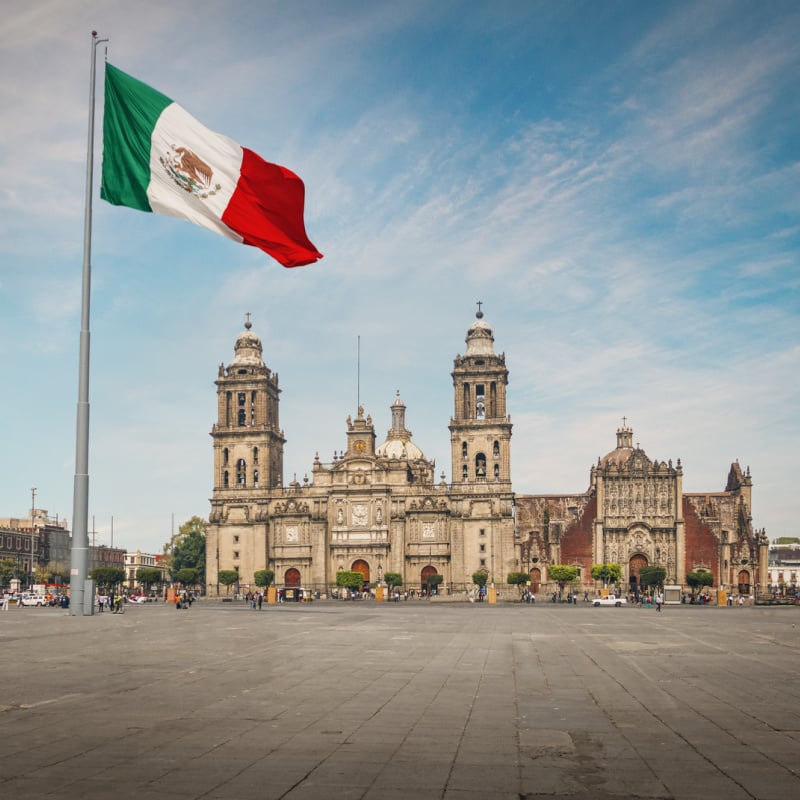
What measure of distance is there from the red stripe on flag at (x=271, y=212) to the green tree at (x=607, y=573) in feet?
274

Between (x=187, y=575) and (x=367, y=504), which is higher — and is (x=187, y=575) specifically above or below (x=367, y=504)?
below

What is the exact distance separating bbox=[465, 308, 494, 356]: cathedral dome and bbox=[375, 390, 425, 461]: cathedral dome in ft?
61.0

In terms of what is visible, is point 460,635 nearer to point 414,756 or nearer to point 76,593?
point 76,593

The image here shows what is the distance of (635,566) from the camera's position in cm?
10419

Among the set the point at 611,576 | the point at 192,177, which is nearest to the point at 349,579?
the point at 611,576

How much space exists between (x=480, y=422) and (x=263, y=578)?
27.2 m

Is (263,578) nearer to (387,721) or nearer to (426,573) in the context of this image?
(426,573)

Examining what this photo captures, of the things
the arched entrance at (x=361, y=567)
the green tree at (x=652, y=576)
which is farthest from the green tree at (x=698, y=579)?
the arched entrance at (x=361, y=567)

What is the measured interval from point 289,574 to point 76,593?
83200mm

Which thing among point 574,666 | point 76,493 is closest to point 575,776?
point 574,666

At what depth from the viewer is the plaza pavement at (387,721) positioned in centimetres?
944

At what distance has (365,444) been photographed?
367ft

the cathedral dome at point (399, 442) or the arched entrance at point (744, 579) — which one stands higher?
the cathedral dome at point (399, 442)

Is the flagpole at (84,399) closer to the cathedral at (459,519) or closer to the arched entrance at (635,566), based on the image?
the cathedral at (459,519)
